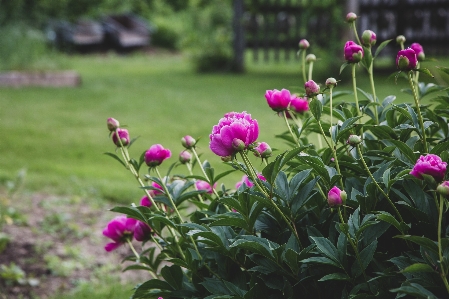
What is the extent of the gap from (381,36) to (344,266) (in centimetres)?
755

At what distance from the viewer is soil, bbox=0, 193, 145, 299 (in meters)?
2.34

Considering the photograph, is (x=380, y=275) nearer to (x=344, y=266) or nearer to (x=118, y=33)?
(x=344, y=266)

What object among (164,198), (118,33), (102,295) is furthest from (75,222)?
(118,33)

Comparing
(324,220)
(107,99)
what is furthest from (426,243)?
(107,99)

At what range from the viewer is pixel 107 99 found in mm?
6020

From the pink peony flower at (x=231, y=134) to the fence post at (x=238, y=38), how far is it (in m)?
7.42

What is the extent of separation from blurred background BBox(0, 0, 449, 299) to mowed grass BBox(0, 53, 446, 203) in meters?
0.01

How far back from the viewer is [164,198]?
1.29m

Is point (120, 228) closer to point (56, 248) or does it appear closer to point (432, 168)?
point (432, 168)

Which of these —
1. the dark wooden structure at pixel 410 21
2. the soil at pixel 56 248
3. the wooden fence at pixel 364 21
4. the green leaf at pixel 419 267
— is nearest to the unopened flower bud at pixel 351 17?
the green leaf at pixel 419 267

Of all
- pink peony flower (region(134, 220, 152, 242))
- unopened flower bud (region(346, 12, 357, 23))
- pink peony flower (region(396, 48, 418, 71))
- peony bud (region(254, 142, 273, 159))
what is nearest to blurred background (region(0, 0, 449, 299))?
unopened flower bud (region(346, 12, 357, 23))

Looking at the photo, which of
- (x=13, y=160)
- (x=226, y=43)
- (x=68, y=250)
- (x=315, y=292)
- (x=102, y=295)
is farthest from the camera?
(x=226, y=43)

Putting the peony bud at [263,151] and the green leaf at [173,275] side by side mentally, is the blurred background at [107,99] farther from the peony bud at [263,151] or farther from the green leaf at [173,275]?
the green leaf at [173,275]

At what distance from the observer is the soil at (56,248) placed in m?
2.34
